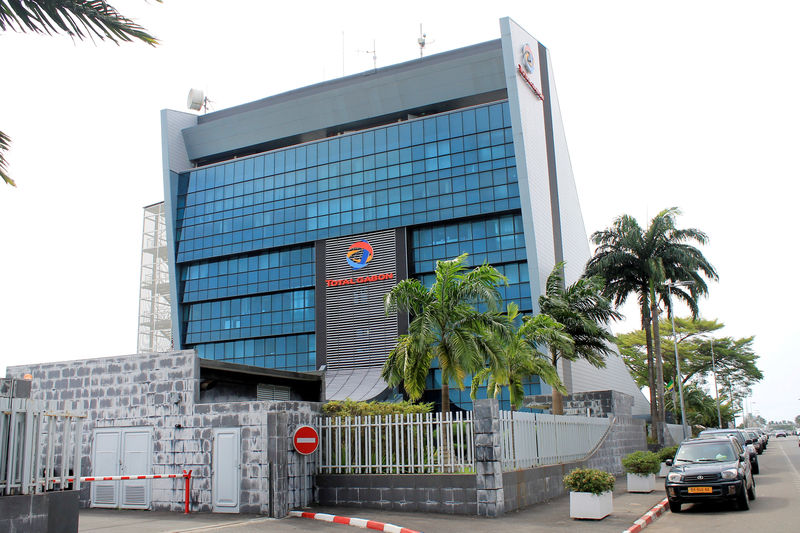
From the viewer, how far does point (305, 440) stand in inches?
612

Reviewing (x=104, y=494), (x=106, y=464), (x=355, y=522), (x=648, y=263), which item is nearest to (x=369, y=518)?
(x=355, y=522)

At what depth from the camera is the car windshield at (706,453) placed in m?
16.7

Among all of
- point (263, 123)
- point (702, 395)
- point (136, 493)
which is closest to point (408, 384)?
point (136, 493)

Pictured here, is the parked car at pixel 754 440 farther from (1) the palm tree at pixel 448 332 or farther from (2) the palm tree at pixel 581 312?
(1) the palm tree at pixel 448 332

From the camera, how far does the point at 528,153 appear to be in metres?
46.9

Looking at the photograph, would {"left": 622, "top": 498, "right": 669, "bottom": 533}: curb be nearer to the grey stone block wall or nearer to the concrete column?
the concrete column

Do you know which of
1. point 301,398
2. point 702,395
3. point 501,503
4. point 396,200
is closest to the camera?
point 501,503

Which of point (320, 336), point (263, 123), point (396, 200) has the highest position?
point (263, 123)

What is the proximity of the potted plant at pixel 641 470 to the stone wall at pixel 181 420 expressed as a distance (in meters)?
9.95

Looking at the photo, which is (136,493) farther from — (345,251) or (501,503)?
(345,251)

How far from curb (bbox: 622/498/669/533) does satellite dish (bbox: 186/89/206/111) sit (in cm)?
5546

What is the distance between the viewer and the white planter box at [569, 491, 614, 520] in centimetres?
1420

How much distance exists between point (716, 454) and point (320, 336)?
37.1 meters

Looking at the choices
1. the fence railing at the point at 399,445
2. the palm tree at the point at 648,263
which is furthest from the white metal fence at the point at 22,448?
the palm tree at the point at 648,263
